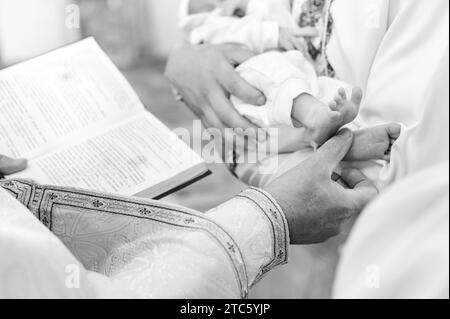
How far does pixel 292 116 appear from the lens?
3.09ft

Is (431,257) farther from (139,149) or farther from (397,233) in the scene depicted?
(139,149)

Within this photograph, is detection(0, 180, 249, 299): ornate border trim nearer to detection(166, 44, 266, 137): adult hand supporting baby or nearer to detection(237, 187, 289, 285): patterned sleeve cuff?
detection(237, 187, 289, 285): patterned sleeve cuff

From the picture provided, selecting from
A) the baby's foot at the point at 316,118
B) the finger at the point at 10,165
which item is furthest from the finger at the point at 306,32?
the finger at the point at 10,165

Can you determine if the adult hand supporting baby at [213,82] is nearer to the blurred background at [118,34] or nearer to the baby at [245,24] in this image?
the baby at [245,24]

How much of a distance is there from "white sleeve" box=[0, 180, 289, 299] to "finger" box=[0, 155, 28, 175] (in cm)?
12

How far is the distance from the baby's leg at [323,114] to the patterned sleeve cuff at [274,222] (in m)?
0.15

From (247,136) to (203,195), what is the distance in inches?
31.8

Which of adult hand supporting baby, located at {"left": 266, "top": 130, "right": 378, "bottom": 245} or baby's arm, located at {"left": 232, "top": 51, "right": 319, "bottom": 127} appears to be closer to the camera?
adult hand supporting baby, located at {"left": 266, "top": 130, "right": 378, "bottom": 245}

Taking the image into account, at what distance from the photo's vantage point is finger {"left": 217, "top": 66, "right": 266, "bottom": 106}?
1.02 m

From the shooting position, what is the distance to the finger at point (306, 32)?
3.56 feet

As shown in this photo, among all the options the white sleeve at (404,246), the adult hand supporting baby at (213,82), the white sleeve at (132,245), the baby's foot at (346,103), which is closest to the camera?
the white sleeve at (404,246)

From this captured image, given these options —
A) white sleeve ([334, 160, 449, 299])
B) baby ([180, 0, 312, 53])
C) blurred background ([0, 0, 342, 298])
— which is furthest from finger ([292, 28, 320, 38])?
blurred background ([0, 0, 342, 298])
